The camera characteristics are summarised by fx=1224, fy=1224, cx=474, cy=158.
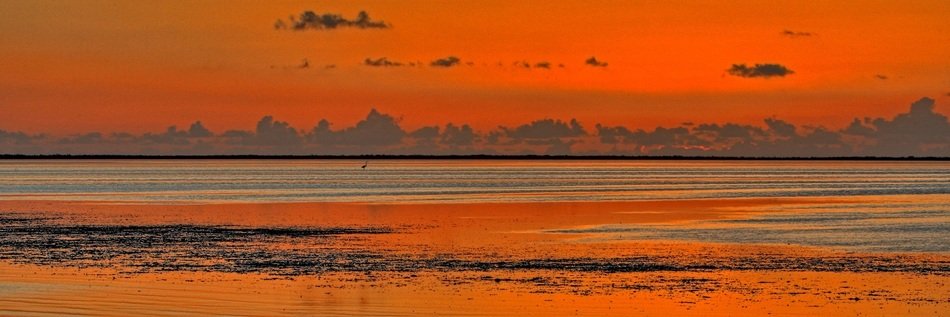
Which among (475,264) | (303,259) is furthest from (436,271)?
(303,259)

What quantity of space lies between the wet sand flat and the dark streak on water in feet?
0.17

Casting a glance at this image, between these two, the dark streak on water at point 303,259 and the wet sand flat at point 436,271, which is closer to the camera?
the wet sand flat at point 436,271

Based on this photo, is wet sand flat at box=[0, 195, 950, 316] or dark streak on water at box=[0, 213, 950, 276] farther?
dark streak on water at box=[0, 213, 950, 276]

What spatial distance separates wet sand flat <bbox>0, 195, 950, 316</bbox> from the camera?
2255 cm

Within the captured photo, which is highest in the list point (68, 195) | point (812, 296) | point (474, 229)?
point (68, 195)

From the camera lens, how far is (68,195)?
82.1m

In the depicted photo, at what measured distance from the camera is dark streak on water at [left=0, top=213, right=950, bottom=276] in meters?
29.0

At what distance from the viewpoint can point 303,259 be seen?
1238 inches

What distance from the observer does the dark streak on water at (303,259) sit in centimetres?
2895

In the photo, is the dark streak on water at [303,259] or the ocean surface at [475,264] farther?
the dark streak on water at [303,259]

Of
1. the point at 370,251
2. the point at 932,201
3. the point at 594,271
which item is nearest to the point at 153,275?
the point at 370,251

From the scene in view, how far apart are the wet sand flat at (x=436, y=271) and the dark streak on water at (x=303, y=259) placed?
5 cm

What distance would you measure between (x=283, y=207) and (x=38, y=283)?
38557mm

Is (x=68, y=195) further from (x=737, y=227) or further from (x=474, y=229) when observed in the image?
(x=737, y=227)
